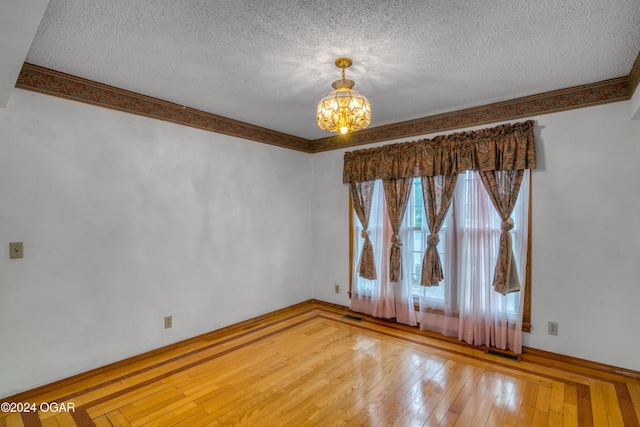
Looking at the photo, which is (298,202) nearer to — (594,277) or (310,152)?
(310,152)

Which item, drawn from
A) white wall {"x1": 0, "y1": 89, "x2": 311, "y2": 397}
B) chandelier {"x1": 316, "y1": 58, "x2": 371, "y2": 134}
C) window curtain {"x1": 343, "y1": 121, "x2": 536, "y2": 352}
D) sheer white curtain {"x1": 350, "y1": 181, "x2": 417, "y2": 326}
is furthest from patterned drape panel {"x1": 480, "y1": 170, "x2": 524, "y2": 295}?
white wall {"x1": 0, "y1": 89, "x2": 311, "y2": 397}

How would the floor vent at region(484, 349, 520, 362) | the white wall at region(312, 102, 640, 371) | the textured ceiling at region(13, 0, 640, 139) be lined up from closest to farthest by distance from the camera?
the textured ceiling at region(13, 0, 640, 139) < the white wall at region(312, 102, 640, 371) < the floor vent at region(484, 349, 520, 362)

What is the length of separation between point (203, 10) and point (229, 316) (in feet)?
10.7

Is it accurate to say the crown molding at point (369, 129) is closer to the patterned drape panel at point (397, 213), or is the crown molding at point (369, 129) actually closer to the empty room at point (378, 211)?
the empty room at point (378, 211)

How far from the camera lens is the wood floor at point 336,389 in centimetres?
225

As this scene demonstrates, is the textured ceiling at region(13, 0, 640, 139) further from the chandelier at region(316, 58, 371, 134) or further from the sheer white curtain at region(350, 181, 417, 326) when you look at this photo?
the sheer white curtain at region(350, 181, 417, 326)

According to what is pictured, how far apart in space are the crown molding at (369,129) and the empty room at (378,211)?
0.02 meters

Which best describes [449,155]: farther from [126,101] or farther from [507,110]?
[126,101]

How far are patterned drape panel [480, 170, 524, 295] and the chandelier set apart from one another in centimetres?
181

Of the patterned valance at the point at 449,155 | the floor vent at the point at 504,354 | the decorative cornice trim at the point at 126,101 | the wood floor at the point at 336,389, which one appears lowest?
the wood floor at the point at 336,389

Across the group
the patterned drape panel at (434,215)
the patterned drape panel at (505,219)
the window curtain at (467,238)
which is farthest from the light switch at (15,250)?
the patterned drape panel at (505,219)

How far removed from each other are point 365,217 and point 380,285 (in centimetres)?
94

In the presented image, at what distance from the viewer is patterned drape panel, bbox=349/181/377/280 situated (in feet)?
14.2

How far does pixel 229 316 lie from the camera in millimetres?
3922
